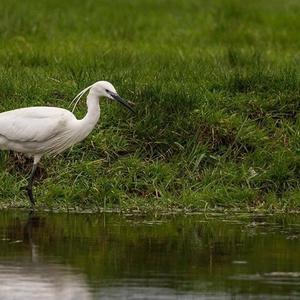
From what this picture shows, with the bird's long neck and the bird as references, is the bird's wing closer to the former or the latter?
the bird

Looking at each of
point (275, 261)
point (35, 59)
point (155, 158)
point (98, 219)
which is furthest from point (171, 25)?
point (275, 261)

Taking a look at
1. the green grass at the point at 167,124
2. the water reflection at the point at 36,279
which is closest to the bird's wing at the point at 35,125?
the green grass at the point at 167,124

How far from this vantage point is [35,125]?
1184 cm

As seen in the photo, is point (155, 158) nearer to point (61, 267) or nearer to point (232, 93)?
point (232, 93)

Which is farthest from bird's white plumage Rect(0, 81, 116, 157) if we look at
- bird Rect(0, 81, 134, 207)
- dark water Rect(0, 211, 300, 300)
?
dark water Rect(0, 211, 300, 300)

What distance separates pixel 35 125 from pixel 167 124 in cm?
143

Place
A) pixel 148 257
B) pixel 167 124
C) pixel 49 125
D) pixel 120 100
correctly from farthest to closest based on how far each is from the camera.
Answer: pixel 167 124 < pixel 49 125 < pixel 120 100 < pixel 148 257

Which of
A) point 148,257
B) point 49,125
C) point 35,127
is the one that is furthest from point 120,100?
point 148,257

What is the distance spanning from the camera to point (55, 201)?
1161 cm

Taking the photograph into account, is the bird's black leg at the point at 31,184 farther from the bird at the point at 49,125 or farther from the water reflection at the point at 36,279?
the water reflection at the point at 36,279

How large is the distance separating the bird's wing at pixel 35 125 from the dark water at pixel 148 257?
0.95 metres

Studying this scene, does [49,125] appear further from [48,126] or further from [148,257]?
[148,257]

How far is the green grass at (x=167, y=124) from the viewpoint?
463 inches

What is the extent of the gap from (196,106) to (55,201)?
6.61ft
